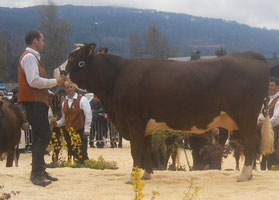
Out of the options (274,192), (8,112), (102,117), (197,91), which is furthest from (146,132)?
(102,117)

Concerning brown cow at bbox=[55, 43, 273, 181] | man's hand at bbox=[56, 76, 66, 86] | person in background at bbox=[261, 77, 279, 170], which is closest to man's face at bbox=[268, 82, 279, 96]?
person in background at bbox=[261, 77, 279, 170]

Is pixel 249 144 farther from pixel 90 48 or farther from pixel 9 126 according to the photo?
pixel 9 126

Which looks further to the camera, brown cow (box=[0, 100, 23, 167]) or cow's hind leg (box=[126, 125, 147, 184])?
brown cow (box=[0, 100, 23, 167])

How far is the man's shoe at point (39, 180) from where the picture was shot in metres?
7.47

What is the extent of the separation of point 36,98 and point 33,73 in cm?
38

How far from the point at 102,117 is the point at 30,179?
12111 millimetres

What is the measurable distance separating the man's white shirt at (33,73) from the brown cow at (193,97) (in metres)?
1.17

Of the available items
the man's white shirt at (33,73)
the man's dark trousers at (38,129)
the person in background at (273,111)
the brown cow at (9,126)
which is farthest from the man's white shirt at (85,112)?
the person in background at (273,111)

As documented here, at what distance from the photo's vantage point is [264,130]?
820 centimetres

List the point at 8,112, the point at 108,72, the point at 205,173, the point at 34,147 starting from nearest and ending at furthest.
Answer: the point at 34,147 → the point at 108,72 → the point at 205,173 → the point at 8,112

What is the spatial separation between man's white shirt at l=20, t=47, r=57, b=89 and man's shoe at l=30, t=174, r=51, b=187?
1351 mm

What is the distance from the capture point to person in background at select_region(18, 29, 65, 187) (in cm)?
744

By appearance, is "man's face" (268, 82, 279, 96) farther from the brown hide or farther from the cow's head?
the brown hide

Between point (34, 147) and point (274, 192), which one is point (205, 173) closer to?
point (274, 192)
